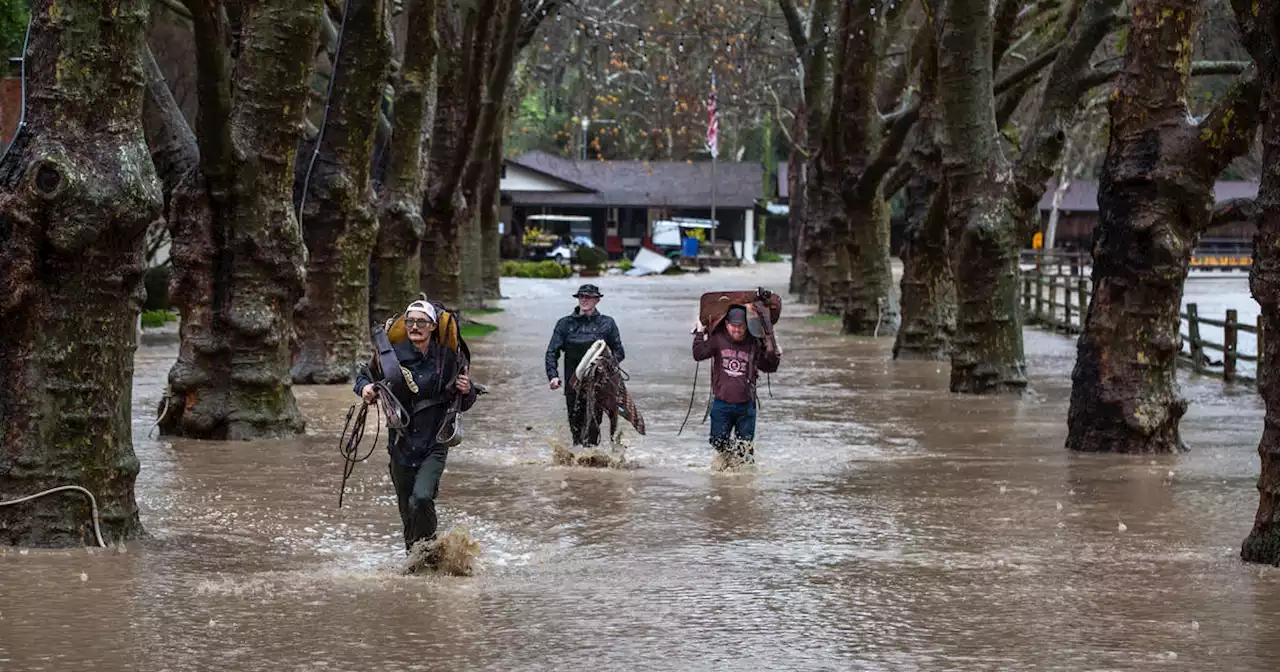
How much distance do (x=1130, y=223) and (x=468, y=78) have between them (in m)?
15.9

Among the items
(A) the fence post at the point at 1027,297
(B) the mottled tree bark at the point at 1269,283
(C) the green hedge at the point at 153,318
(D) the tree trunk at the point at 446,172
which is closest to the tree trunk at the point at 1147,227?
(B) the mottled tree bark at the point at 1269,283

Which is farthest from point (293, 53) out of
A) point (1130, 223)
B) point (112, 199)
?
point (1130, 223)

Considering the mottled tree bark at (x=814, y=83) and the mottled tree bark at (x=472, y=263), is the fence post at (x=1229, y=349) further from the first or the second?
the mottled tree bark at (x=472, y=263)

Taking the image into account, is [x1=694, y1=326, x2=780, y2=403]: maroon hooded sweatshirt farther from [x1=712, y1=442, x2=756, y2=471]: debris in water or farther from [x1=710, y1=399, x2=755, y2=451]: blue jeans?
[x1=712, y1=442, x2=756, y2=471]: debris in water

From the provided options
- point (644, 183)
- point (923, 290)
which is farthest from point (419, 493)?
point (644, 183)

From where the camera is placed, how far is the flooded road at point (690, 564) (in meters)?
8.62

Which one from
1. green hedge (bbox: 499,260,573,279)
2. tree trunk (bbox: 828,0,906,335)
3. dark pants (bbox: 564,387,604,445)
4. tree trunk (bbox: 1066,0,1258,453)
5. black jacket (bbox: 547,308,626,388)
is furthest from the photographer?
green hedge (bbox: 499,260,573,279)

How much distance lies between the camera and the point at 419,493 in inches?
416

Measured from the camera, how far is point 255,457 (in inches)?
629

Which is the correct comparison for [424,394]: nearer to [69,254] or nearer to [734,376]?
[69,254]

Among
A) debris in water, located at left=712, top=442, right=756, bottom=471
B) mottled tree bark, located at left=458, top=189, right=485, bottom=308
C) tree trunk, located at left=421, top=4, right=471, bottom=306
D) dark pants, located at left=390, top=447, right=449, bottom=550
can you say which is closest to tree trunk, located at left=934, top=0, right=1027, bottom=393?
debris in water, located at left=712, top=442, right=756, bottom=471

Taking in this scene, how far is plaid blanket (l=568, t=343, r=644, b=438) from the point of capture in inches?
625

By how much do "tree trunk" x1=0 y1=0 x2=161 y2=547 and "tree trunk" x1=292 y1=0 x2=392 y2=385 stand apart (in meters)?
8.96

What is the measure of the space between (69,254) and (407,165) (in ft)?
46.8
